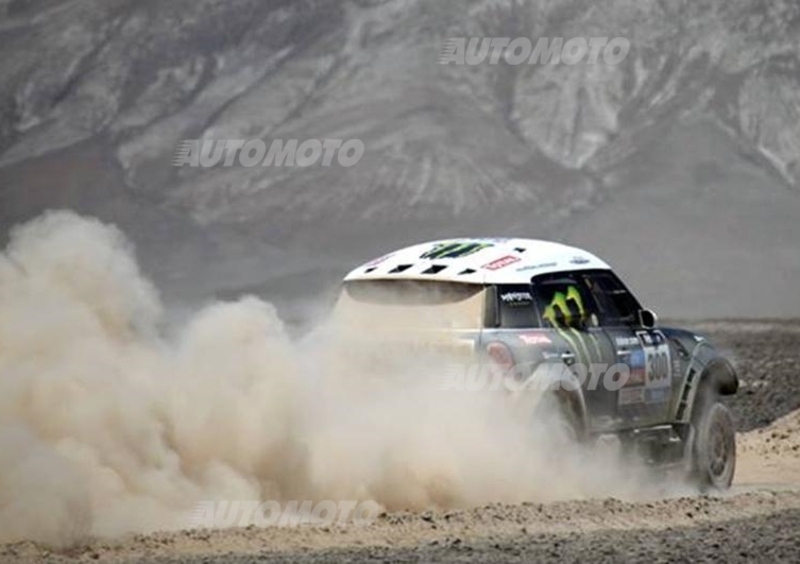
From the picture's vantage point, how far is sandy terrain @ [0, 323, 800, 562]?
35.6 ft

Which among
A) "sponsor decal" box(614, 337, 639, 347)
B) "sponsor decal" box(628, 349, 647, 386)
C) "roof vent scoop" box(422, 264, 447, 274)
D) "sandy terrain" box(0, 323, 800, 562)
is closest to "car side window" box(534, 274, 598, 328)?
"sponsor decal" box(614, 337, 639, 347)

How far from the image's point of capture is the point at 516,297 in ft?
45.6

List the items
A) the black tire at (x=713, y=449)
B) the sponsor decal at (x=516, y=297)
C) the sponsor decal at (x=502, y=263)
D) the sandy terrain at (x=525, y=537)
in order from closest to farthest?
the sandy terrain at (x=525, y=537) → the sponsor decal at (x=516, y=297) → the sponsor decal at (x=502, y=263) → the black tire at (x=713, y=449)

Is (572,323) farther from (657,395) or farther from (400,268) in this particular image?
(400,268)

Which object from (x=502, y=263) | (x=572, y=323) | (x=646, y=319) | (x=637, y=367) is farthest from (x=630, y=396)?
(x=502, y=263)

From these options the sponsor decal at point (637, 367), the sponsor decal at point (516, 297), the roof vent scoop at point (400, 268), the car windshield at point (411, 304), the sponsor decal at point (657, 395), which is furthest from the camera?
the sponsor decal at point (657, 395)

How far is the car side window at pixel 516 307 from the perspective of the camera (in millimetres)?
13728

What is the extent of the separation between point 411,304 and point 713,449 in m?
3.09

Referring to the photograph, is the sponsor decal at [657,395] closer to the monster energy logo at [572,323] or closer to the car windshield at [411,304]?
the monster energy logo at [572,323]

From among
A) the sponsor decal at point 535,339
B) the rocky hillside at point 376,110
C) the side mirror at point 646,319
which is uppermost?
the rocky hillside at point 376,110

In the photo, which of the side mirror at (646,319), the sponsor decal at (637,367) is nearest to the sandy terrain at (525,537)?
the sponsor decal at (637,367)

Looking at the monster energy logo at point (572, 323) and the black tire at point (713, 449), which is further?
the black tire at point (713, 449)

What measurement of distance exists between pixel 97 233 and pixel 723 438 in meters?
5.54

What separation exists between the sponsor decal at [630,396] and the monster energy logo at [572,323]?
14.8 inches
